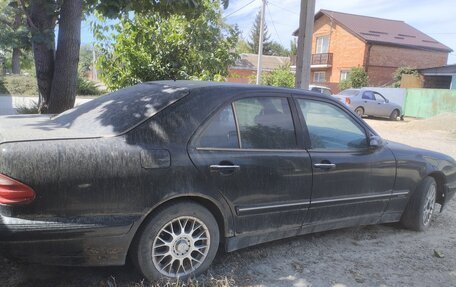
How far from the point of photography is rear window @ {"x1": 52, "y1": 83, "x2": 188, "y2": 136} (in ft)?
11.1

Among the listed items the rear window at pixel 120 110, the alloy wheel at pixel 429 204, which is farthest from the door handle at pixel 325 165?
the alloy wheel at pixel 429 204

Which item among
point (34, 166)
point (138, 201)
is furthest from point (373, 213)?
point (34, 166)

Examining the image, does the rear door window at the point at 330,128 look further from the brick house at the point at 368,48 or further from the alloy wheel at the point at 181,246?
the brick house at the point at 368,48

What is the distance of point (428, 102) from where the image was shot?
24.4 metres

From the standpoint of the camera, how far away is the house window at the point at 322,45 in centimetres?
3958

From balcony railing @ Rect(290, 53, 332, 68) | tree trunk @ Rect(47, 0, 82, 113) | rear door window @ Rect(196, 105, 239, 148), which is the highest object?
balcony railing @ Rect(290, 53, 332, 68)

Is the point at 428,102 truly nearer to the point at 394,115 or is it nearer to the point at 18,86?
the point at 394,115

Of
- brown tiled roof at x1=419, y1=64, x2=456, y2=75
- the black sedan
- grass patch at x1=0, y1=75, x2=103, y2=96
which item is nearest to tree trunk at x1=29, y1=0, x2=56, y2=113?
the black sedan

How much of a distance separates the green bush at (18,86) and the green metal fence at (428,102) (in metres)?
24.4

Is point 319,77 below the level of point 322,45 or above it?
below

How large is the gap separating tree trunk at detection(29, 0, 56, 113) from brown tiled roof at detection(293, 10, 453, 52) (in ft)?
105

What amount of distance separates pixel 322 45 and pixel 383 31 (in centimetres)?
526

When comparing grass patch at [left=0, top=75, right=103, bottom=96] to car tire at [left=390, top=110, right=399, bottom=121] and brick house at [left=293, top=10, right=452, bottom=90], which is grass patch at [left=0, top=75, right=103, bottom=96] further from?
car tire at [left=390, top=110, right=399, bottom=121]

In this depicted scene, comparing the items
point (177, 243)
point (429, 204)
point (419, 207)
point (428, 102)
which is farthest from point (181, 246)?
point (428, 102)
